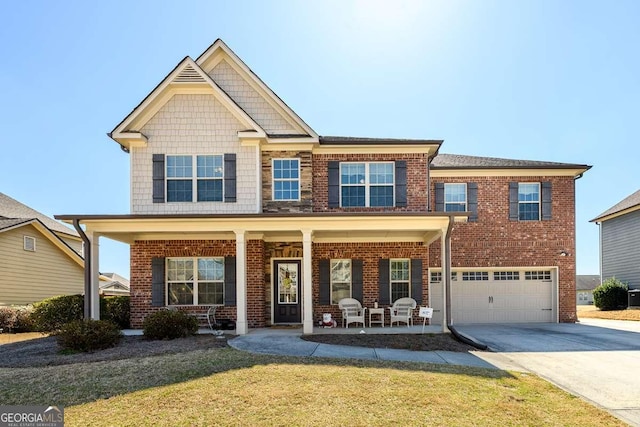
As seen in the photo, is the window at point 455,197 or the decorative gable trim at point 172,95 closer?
the decorative gable trim at point 172,95

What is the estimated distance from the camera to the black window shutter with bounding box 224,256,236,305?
46.1ft

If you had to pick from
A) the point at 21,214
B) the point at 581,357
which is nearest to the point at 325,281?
the point at 581,357

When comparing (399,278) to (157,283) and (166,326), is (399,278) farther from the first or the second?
(157,283)

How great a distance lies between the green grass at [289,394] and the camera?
18.0ft

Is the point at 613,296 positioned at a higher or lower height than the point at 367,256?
lower

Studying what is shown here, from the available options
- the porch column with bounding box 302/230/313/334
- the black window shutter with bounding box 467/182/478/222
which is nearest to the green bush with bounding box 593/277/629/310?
the black window shutter with bounding box 467/182/478/222

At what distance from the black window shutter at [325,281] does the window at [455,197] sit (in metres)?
5.41

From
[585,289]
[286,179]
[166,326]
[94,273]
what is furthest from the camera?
[585,289]

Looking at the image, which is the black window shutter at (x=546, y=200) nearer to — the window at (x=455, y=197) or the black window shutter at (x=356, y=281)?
the window at (x=455, y=197)

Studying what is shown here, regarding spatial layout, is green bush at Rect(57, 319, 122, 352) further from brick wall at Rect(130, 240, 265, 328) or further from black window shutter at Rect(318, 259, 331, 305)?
black window shutter at Rect(318, 259, 331, 305)

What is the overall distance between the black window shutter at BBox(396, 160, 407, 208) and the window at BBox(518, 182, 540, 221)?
5416mm

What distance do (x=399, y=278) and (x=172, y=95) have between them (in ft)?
30.7

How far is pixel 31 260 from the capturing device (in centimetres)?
1977

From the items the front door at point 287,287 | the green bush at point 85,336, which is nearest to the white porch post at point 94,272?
the green bush at point 85,336
